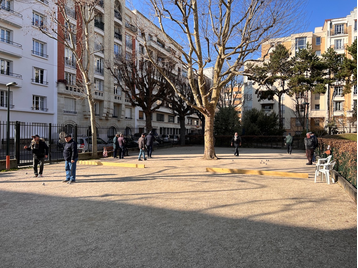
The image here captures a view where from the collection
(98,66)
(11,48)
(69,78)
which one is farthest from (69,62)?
(11,48)

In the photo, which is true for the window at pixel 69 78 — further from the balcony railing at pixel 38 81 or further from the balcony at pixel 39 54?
the balcony at pixel 39 54

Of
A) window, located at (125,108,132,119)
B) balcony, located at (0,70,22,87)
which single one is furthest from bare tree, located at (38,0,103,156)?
window, located at (125,108,132,119)

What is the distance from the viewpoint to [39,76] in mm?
27797

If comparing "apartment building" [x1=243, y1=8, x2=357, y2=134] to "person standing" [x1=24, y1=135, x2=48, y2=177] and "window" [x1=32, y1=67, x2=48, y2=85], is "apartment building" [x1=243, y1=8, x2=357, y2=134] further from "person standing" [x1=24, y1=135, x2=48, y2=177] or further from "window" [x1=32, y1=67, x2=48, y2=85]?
"person standing" [x1=24, y1=135, x2=48, y2=177]

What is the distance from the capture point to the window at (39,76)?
Result: 27411mm

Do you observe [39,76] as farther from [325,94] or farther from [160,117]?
[325,94]

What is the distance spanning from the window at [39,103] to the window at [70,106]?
2.44m

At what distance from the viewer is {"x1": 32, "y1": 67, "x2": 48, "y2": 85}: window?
2741cm

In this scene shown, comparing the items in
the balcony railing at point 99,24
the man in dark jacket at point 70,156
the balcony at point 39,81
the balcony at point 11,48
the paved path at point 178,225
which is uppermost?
the balcony railing at point 99,24

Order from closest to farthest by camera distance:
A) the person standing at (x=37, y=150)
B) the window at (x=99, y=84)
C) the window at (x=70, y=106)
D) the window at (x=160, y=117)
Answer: the person standing at (x=37, y=150) < the window at (x=70, y=106) < the window at (x=99, y=84) < the window at (x=160, y=117)

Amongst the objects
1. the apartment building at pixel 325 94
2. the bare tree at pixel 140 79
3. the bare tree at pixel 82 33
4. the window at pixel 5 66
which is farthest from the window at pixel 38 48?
the apartment building at pixel 325 94

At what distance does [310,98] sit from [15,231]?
47.6 metres

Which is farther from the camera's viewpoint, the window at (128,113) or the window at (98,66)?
the window at (128,113)

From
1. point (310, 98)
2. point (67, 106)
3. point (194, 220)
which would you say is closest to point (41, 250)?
point (194, 220)
